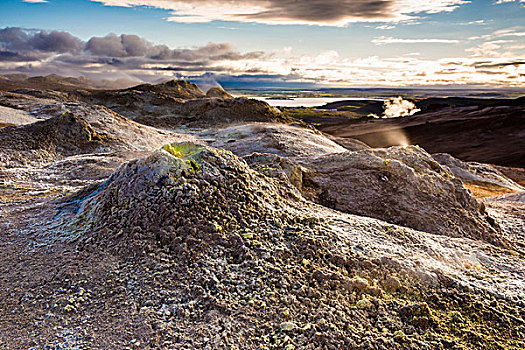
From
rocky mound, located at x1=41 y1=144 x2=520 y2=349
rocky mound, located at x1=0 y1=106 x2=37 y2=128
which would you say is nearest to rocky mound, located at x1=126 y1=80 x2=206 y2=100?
rocky mound, located at x1=0 y1=106 x2=37 y2=128

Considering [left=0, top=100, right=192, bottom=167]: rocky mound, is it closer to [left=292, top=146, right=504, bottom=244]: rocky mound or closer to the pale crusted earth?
the pale crusted earth

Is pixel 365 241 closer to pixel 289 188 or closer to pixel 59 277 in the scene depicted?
pixel 289 188

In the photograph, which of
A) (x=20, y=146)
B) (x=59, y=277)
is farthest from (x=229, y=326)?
(x=20, y=146)

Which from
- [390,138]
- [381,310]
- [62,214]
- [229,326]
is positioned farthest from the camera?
[390,138]

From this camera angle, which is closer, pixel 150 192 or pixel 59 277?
pixel 59 277

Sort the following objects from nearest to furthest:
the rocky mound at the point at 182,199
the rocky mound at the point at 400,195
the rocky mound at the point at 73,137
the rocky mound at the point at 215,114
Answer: the rocky mound at the point at 182,199 → the rocky mound at the point at 400,195 → the rocky mound at the point at 73,137 → the rocky mound at the point at 215,114

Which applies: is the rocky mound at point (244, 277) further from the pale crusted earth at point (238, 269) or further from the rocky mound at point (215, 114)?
the rocky mound at point (215, 114)

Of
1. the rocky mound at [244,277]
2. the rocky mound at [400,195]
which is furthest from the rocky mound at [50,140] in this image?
the rocky mound at [400,195]

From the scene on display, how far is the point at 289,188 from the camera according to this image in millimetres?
7797

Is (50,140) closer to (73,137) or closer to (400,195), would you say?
(73,137)

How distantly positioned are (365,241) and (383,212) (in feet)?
9.02

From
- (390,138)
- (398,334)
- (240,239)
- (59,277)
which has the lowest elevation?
(390,138)

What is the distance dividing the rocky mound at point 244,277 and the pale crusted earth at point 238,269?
19mm

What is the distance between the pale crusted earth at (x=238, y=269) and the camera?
430 cm
